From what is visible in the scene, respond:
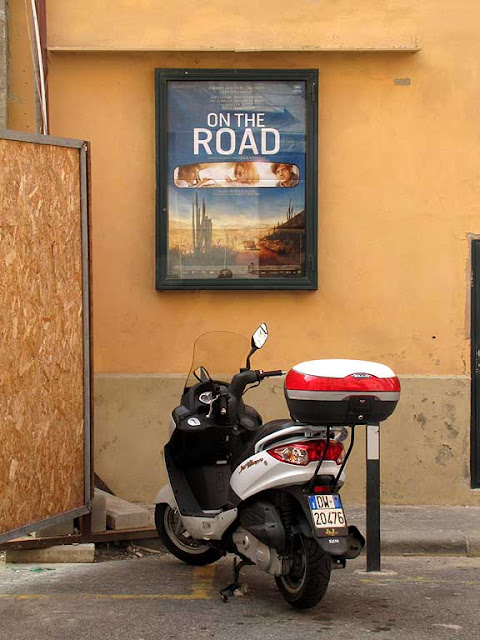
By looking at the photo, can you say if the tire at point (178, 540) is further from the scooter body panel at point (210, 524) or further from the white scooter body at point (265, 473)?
the white scooter body at point (265, 473)

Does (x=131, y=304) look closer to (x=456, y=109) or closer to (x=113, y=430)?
(x=113, y=430)

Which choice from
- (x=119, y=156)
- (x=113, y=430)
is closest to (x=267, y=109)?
A: (x=119, y=156)

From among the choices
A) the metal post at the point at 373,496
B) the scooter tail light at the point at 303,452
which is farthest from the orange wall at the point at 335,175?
the scooter tail light at the point at 303,452

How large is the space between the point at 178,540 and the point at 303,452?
1.61 m

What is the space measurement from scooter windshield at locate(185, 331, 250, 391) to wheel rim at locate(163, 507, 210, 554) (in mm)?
870

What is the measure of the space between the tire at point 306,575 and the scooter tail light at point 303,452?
41cm

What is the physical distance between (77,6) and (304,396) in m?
4.78

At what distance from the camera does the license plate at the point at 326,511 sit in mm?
5660

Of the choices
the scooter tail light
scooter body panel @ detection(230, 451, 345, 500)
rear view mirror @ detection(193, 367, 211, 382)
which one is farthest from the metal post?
rear view mirror @ detection(193, 367, 211, 382)

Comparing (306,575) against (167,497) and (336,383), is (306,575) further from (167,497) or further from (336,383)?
(167,497)

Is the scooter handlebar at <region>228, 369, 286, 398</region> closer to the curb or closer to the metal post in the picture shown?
the metal post

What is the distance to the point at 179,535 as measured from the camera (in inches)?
279

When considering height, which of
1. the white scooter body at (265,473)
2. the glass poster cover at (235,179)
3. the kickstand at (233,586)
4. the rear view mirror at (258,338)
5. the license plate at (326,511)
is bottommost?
the kickstand at (233,586)

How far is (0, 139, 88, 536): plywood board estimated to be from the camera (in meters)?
6.73
